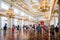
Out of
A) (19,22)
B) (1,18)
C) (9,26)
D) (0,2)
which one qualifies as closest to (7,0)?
(0,2)

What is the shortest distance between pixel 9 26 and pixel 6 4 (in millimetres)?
7898

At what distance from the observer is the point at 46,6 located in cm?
740

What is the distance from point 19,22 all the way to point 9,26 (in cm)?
726

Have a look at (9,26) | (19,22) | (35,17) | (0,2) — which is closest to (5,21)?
(9,26)

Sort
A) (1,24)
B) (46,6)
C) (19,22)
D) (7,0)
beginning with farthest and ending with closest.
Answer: (19,22)
(1,24)
(7,0)
(46,6)

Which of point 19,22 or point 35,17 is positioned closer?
point 19,22

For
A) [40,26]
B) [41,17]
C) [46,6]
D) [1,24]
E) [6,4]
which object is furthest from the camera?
[41,17]

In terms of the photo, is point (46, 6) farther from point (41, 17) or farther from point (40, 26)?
point (41, 17)

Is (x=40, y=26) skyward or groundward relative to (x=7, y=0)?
groundward

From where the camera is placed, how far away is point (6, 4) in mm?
18422

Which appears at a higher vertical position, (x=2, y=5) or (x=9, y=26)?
(x=2, y=5)

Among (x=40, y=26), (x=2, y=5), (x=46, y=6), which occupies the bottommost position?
(x=40, y=26)

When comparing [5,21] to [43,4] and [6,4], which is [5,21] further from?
[43,4]

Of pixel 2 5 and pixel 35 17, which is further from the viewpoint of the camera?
pixel 35 17
